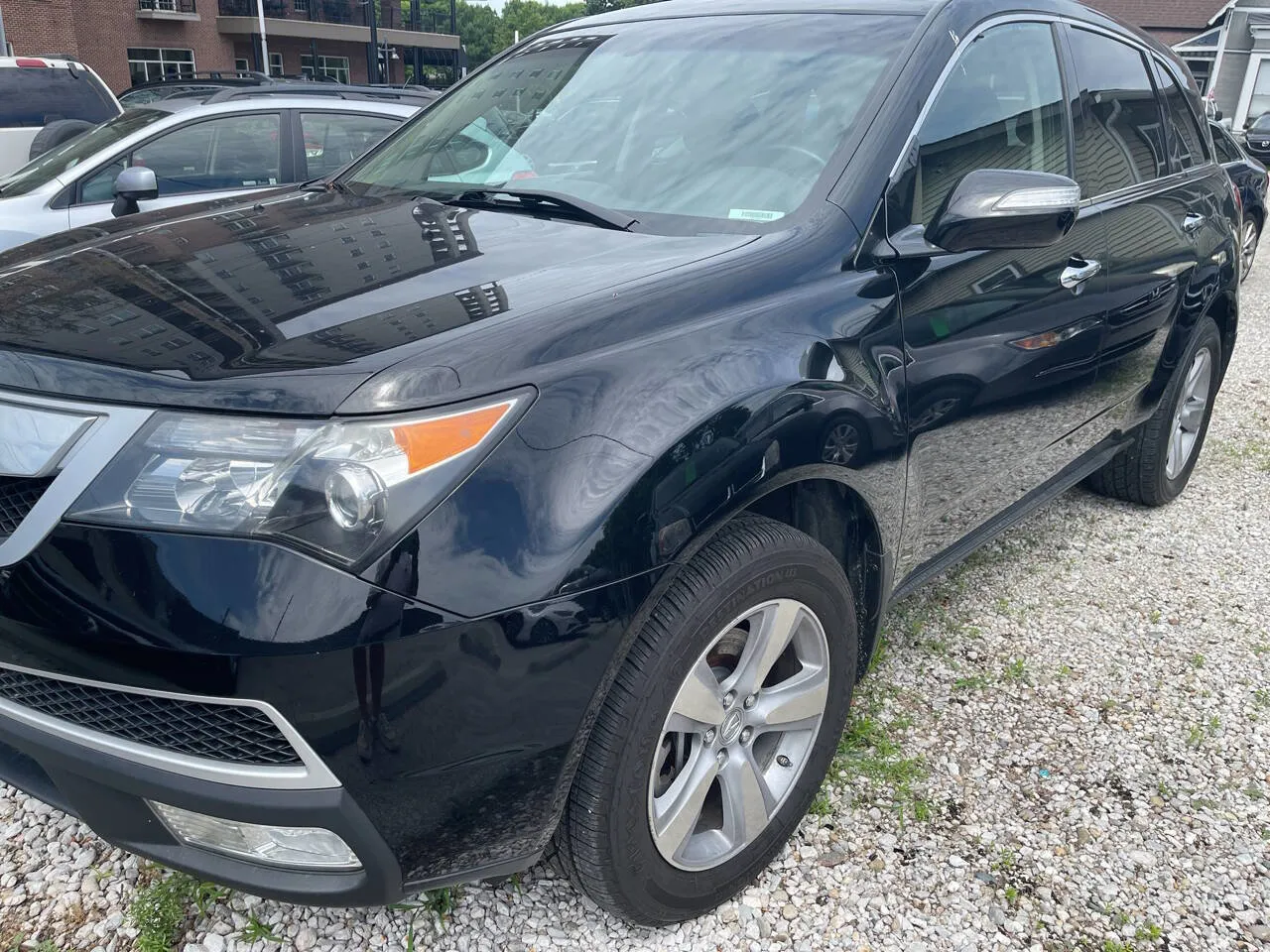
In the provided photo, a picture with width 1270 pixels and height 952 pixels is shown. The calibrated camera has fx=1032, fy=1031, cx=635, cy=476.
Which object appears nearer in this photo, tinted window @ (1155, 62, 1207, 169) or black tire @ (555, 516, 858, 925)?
black tire @ (555, 516, 858, 925)

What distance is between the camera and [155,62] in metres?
31.2

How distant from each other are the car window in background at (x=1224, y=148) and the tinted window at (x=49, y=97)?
865 cm

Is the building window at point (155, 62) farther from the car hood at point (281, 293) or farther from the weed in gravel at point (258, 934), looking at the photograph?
the weed in gravel at point (258, 934)

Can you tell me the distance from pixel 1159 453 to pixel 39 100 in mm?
9233

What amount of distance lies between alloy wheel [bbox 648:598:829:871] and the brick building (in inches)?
1061

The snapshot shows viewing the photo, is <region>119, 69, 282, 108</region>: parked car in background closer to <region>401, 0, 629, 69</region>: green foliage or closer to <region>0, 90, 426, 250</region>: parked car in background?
<region>0, 90, 426, 250</region>: parked car in background

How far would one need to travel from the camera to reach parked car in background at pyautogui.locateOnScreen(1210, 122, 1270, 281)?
446 centimetres

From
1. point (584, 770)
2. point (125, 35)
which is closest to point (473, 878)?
point (584, 770)

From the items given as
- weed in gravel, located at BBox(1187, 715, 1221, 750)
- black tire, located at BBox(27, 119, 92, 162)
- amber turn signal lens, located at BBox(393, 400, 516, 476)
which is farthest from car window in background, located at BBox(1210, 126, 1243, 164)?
black tire, located at BBox(27, 119, 92, 162)

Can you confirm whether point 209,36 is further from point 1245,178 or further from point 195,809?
point 195,809

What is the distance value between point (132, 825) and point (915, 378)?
1.73 metres

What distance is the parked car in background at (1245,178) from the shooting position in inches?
176

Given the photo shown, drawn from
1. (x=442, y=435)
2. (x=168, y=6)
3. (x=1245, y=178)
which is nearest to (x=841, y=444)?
(x=442, y=435)

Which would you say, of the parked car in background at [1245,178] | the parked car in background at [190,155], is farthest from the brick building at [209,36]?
the parked car in background at [1245,178]
